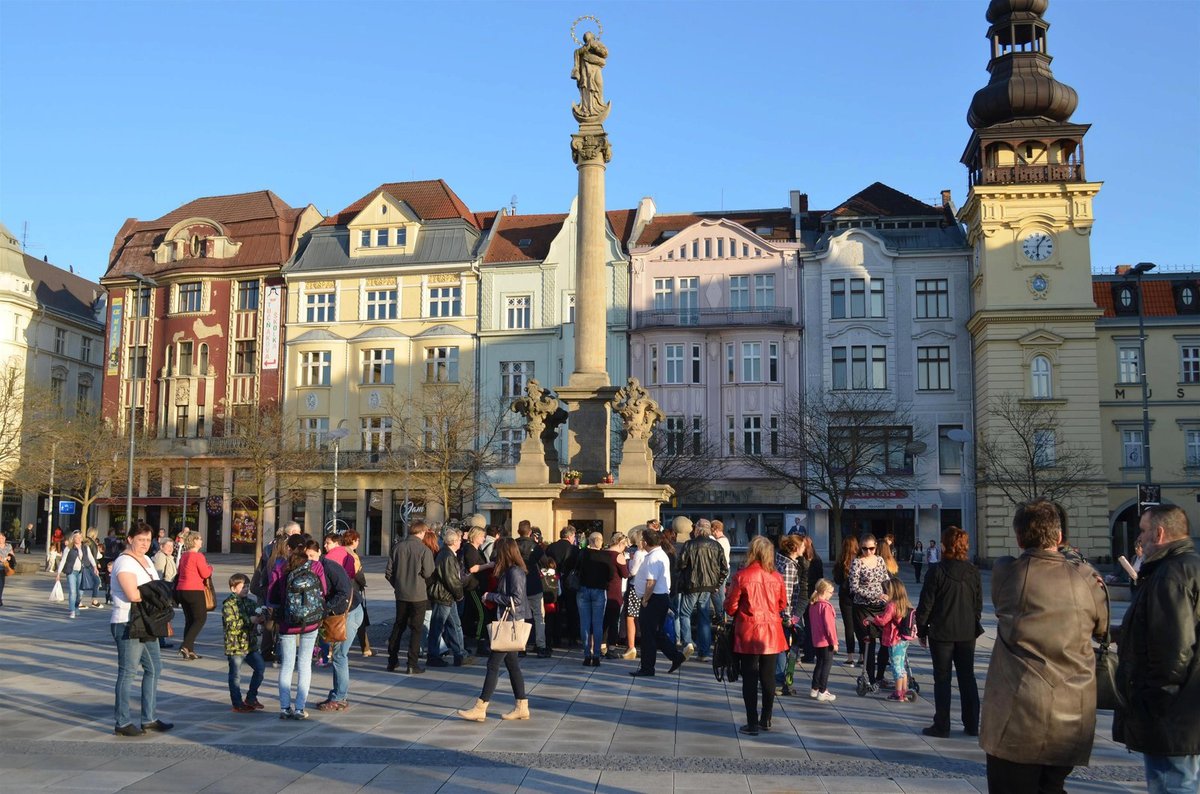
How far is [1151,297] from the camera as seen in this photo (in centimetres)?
5134

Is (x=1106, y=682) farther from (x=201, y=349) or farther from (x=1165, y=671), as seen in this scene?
(x=201, y=349)

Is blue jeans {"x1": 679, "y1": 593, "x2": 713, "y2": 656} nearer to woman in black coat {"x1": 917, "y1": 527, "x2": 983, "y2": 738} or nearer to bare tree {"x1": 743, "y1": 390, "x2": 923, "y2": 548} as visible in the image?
woman in black coat {"x1": 917, "y1": 527, "x2": 983, "y2": 738}

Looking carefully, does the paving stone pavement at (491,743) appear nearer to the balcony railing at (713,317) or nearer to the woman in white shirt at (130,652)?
the woman in white shirt at (130,652)

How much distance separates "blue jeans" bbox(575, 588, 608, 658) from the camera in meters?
14.5

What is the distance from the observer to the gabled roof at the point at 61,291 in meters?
64.6

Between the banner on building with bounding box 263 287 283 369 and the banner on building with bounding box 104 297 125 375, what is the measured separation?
8.98 m

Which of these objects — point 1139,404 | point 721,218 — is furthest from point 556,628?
point 1139,404

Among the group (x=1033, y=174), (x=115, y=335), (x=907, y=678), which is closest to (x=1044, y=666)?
(x=907, y=678)

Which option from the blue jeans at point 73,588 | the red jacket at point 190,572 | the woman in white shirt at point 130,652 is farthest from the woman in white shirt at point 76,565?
the woman in white shirt at point 130,652

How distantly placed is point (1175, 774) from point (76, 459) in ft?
161

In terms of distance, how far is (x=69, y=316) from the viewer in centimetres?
6444

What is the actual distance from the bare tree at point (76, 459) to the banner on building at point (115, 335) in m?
5.22

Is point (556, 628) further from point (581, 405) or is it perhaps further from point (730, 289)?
point (730, 289)

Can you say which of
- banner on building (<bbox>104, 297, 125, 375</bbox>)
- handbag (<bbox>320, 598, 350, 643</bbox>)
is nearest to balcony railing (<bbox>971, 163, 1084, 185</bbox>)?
handbag (<bbox>320, 598, 350, 643</bbox>)
